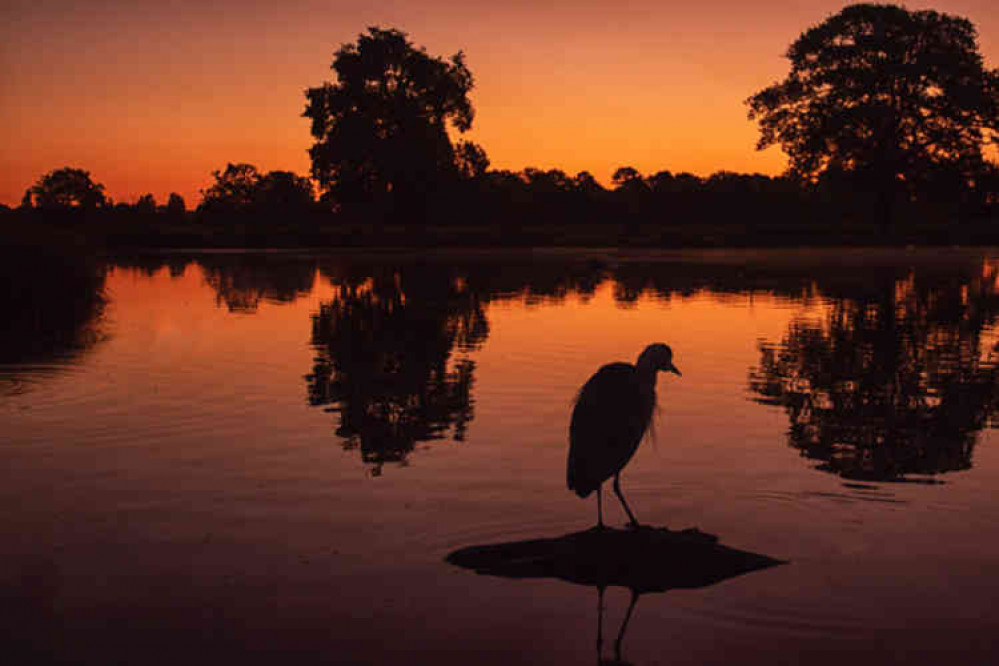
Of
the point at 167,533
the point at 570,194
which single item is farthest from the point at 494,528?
the point at 570,194

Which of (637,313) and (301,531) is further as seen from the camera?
(637,313)

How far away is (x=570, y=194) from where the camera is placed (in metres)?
120

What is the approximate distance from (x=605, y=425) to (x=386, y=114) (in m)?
76.0

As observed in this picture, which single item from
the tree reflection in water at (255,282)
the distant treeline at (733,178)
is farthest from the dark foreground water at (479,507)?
the distant treeline at (733,178)

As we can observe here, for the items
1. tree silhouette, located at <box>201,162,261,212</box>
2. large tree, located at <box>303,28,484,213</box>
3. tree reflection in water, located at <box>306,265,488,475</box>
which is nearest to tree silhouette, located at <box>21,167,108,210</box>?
tree silhouette, located at <box>201,162,261,212</box>

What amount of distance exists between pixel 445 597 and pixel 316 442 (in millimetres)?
4775

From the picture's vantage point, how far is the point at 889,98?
6838 centimetres

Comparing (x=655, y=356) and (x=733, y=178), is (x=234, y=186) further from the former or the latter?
(x=655, y=356)

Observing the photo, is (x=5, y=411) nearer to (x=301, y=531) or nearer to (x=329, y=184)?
(x=301, y=531)

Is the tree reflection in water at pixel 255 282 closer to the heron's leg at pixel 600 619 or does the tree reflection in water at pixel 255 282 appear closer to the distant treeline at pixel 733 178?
the distant treeline at pixel 733 178

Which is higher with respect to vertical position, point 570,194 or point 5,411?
point 570,194

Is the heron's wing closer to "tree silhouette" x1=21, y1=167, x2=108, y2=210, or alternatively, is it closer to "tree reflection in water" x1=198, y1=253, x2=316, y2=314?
"tree reflection in water" x1=198, y1=253, x2=316, y2=314

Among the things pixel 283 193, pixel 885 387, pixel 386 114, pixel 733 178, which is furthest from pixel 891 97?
pixel 283 193

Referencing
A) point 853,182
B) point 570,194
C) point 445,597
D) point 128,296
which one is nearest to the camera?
point 445,597
